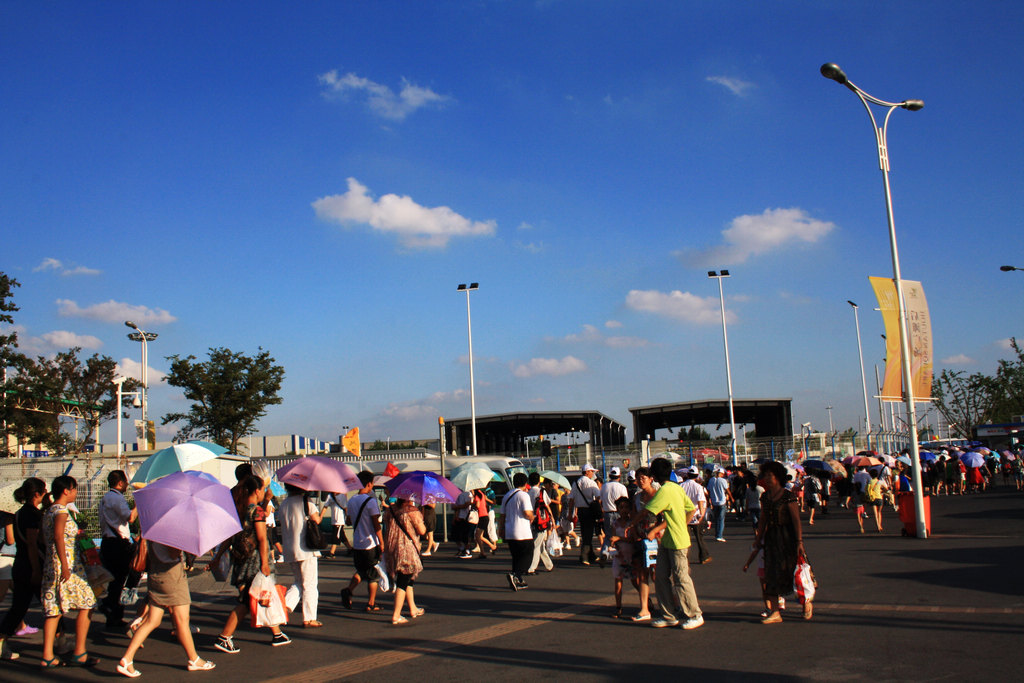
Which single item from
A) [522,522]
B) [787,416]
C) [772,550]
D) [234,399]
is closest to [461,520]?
[522,522]

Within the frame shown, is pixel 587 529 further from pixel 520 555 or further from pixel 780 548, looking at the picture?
pixel 780 548

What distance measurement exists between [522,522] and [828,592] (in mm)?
4456

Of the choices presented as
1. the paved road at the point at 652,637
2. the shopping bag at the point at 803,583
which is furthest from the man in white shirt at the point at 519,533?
the shopping bag at the point at 803,583

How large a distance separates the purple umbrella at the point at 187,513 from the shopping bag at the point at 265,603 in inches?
49.5

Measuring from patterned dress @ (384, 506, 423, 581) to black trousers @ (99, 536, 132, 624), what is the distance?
10.3 ft

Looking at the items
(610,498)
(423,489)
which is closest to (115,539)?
(423,489)

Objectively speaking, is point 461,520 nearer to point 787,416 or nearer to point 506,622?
point 506,622

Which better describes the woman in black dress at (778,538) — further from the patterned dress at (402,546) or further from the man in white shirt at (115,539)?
the man in white shirt at (115,539)

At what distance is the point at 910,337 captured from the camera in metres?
17.2

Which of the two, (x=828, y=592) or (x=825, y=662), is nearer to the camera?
(x=825, y=662)

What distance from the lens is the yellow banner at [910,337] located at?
16938 millimetres

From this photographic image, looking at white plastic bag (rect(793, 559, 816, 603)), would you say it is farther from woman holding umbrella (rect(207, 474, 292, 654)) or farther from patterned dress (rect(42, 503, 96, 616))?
patterned dress (rect(42, 503, 96, 616))

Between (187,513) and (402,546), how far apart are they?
9.62 feet

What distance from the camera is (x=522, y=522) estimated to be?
1180cm
